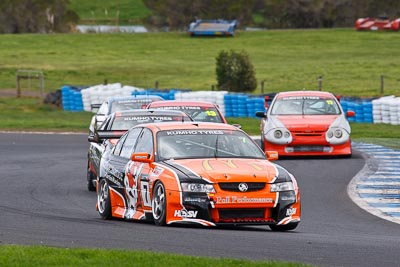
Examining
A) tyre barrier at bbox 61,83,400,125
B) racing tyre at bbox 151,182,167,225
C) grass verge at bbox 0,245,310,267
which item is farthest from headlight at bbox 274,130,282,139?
grass verge at bbox 0,245,310,267

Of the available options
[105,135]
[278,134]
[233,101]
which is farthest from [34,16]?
[105,135]

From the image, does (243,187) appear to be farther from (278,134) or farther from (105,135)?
(278,134)

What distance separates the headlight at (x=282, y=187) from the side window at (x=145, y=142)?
1707mm

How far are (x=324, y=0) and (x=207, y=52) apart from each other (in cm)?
1953

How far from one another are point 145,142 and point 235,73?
105 ft

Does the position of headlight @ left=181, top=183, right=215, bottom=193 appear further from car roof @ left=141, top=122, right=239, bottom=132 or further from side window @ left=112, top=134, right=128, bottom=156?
side window @ left=112, top=134, right=128, bottom=156

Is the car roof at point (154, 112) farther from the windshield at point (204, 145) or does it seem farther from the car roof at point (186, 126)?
the windshield at point (204, 145)

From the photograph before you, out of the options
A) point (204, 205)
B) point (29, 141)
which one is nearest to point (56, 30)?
point (29, 141)

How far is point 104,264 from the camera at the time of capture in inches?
384

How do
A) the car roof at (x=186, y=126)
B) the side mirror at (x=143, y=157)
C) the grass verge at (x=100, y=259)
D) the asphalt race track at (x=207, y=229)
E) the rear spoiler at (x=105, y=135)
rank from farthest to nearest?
the rear spoiler at (x=105, y=135) → the car roof at (x=186, y=126) → the side mirror at (x=143, y=157) → the asphalt race track at (x=207, y=229) → the grass verge at (x=100, y=259)

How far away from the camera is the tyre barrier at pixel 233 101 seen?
35.7 m

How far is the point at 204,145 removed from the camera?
45.6ft

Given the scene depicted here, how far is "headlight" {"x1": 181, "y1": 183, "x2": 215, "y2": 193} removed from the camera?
42.0ft

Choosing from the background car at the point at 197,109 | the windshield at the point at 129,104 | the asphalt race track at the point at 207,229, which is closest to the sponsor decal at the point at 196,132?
the asphalt race track at the point at 207,229
